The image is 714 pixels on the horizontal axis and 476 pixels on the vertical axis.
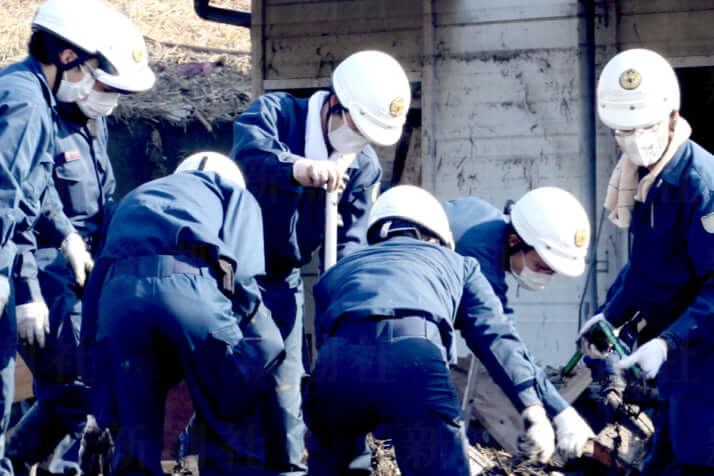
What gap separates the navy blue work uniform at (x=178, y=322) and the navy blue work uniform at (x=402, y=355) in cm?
33

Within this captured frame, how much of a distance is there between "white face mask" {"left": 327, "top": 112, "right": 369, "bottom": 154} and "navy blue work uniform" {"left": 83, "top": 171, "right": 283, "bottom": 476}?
4.13 ft

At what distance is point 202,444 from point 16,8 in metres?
14.0

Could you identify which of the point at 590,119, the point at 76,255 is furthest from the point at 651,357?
the point at 590,119

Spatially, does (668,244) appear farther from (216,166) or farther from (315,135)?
(216,166)

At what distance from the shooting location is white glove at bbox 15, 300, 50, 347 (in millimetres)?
4926

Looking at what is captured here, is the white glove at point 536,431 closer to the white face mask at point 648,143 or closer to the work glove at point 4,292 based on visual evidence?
the white face mask at point 648,143

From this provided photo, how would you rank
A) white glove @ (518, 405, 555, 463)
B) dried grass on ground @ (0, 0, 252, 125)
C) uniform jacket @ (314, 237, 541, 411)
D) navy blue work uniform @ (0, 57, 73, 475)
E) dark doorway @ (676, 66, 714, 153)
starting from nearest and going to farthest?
1. uniform jacket @ (314, 237, 541, 411)
2. white glove @ (518, 405, 555, 463)
3. navy blue work uniform @ (0, 57, 73, 475)
4. dark doorway @ (676, 66, 714, 153)
5. dried grass on ground @ (0, 0, 252, 125)

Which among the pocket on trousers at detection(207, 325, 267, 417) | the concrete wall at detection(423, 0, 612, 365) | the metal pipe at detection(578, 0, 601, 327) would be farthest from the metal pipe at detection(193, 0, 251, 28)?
the pocket on trousers at detection(207, 325, 267, 417)

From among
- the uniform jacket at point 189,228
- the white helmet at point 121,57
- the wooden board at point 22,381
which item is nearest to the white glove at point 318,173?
the uniform jacket at point 189,228

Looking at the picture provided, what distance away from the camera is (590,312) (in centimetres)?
795

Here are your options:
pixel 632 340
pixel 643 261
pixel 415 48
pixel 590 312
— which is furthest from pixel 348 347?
pixel 415 48

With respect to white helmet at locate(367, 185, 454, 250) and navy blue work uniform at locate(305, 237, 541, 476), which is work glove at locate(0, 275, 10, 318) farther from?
white helmet at locate(367, 185, 454, 250)

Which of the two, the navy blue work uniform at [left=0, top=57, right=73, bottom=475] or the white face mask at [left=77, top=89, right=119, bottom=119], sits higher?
the white face mask at [left=77, top=89, right=119, bottom=119]

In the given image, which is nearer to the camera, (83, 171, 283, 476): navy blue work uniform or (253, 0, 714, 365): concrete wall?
(83, 171, 283, 476): navy blue work uniform
